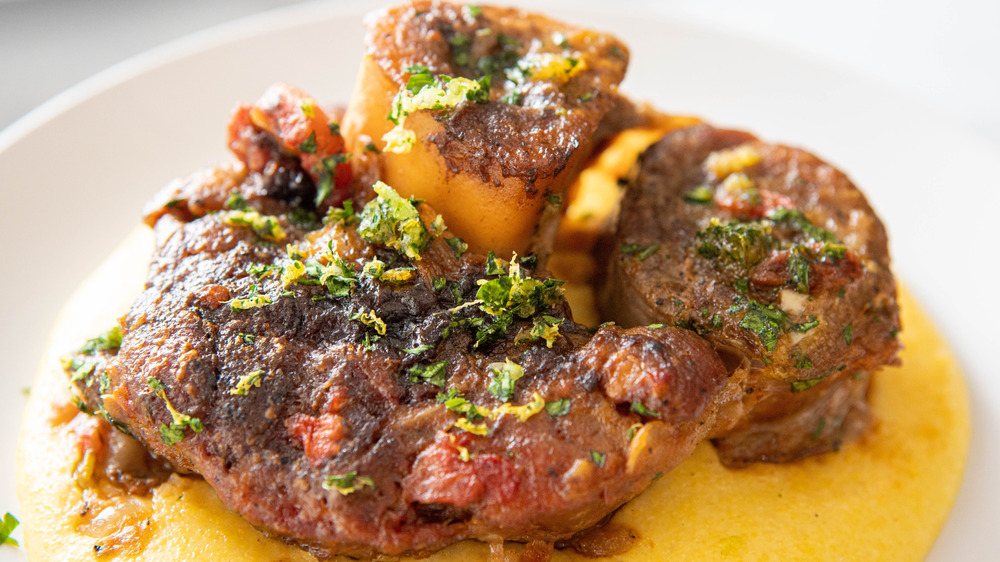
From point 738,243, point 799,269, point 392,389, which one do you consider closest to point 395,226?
point 392,389

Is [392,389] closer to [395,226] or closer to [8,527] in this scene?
[395,226]

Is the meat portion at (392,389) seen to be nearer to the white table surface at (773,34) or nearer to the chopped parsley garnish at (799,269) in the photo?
the chopped parsley garnish at (799,269)

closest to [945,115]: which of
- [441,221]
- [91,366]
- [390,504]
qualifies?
[441,221]

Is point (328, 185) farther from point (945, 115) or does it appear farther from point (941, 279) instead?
point (945, 115)

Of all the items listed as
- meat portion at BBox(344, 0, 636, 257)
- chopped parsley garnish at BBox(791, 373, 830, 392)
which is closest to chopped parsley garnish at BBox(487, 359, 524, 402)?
meat portion at BBox(344, 0, 636, 257)

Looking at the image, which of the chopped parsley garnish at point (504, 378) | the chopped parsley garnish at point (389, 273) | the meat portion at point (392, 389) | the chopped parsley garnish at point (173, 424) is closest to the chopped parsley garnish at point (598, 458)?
the meat portion at point (392, 389)
